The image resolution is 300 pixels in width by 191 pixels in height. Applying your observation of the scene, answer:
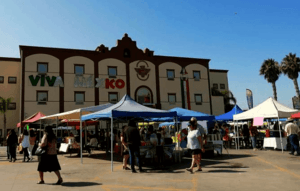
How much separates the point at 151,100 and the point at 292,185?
97.3 feet

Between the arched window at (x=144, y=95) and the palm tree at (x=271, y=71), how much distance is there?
73.5ft

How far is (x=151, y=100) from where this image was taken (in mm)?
36406

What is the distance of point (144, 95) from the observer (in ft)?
119

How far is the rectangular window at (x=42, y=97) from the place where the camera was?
3120 cm

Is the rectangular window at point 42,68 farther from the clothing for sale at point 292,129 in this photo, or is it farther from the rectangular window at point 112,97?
the clothing for sale at point 292,129

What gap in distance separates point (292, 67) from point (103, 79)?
30513 millimetres

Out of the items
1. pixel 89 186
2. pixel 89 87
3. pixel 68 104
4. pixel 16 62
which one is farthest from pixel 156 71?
pixel 89 186

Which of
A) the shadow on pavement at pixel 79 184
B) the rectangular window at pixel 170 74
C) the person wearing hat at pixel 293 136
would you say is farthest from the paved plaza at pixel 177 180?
the rectangular window at pixel 170 74

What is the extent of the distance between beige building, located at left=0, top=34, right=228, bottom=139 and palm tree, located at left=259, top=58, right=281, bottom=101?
11.6 meters

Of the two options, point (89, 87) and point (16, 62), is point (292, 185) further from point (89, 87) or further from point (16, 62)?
point (16, 62)

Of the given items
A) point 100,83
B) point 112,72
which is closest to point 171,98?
point 112,72

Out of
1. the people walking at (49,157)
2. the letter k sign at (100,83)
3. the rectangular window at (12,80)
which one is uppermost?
the rectangular window at (12,80)

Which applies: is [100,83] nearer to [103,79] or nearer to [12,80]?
[103,79]

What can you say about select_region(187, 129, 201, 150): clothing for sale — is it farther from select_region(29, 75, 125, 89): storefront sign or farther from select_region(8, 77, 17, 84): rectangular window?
select_region(8, 77, 17, 84): rectangular window
